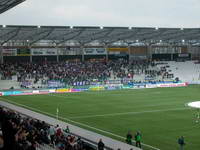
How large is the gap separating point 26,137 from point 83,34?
2308 inches

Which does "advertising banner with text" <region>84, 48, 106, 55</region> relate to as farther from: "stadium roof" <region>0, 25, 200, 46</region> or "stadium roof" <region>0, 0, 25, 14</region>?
"stadium roof" <region>0, 0, 25, 14</region>

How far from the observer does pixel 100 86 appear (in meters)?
61.5

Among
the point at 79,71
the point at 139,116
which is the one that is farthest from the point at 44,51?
the point at 139,116

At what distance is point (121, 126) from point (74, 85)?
118 ft

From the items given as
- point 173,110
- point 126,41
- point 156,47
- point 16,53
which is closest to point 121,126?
point 173,110

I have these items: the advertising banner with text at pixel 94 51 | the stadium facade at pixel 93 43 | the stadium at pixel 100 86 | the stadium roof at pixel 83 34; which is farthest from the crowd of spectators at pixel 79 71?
the stadium roof at pixel 83 34

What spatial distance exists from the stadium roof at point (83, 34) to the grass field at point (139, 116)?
19.5m

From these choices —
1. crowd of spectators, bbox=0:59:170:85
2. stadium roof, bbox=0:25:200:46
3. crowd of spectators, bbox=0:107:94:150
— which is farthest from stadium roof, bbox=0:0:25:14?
crowd of spectators, bbox=0:59:170:85

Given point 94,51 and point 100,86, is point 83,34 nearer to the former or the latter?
point 100,86

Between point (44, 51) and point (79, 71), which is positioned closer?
point (79, 71)

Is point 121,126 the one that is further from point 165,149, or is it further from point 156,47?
point 156,47

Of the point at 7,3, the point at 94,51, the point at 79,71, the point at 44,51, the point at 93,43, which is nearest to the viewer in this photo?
the point at 7,3

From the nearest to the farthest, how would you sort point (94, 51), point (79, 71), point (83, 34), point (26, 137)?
1. point (26, 137)
2. point (83, 34)
3. point (79, 71)
4. point (94, 51)

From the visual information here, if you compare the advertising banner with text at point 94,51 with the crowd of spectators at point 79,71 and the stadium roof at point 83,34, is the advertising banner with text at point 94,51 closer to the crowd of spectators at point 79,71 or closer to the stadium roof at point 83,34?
the stadium roof at point 83,34
